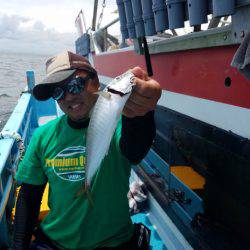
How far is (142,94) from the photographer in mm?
1492

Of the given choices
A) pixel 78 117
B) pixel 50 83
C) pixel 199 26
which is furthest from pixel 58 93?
pixel 199 26

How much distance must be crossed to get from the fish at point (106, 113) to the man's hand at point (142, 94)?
4 centimetres

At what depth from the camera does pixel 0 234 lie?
2.84 metres

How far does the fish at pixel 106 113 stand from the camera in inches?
54.8

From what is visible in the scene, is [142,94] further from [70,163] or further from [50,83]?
[70,163]

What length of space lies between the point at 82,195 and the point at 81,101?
0.58 meters

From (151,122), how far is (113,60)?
321 cm

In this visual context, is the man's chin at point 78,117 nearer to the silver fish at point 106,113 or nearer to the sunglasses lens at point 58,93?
the sunglasses lens at point 58,93

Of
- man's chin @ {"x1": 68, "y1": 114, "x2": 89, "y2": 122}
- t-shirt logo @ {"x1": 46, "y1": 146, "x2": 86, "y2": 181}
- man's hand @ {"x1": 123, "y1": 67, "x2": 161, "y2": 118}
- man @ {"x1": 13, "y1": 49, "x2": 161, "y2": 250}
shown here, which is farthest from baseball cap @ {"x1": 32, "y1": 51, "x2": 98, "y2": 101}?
man's hand @ {"x1": 123, "y1": 67, "x2": 161, "y2": 118}

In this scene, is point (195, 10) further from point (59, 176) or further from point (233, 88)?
point (59, 176)

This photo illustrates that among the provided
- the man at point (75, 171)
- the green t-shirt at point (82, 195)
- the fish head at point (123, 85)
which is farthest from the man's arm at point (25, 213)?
the fish head at point (123, 85)

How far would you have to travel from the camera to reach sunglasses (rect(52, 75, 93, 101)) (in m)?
1.94

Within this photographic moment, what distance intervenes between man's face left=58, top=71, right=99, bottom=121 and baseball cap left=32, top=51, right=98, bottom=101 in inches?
2.0

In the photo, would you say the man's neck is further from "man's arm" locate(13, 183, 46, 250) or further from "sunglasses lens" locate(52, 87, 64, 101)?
"man's arm" locate(13, 183, 46, 250)
